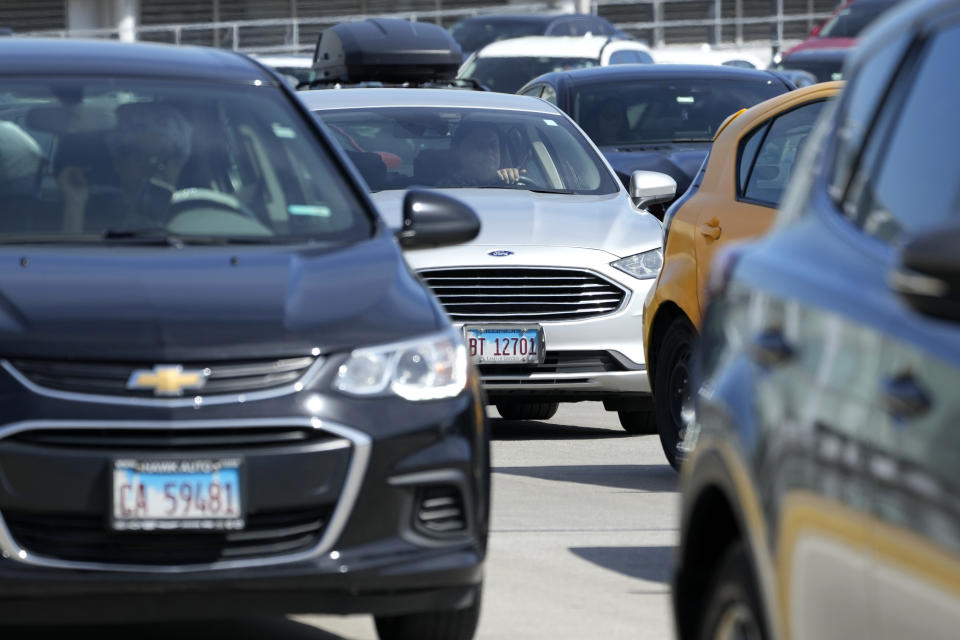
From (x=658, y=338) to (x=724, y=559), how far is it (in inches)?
201

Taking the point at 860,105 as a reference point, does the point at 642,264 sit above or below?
below

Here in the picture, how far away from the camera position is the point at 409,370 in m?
4.93

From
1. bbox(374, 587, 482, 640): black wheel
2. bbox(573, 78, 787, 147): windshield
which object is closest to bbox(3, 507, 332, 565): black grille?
bbox(374, 587, 482, 640): black wheel

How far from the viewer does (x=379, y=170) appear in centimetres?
1082

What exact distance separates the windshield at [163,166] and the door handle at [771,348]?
7.36ft

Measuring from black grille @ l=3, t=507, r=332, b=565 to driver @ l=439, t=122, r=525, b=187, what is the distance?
634cm

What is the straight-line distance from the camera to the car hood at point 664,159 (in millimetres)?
13812

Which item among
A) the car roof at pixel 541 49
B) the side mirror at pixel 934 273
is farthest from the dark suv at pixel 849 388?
the car roof at pixel 541 49

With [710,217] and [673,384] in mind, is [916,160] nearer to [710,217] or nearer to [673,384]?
[710,217]

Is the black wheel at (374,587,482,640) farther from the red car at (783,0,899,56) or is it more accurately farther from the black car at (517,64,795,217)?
the red car at (783,0,899,56)

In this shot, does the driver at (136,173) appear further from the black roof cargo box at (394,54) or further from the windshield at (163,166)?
the black roof cargo box at (394,54)

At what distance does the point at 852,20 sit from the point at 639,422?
20.3m

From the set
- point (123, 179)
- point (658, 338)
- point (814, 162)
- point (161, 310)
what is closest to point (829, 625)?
point (814, 162)

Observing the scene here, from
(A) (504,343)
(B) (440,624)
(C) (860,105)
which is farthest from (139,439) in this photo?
(A) (504,343)
